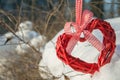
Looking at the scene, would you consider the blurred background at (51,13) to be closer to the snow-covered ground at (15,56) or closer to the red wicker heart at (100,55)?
the snow-covered ground at (15,56)

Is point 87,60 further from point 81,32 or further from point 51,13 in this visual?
point 51,13

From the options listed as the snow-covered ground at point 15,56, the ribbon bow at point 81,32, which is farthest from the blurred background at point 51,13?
the ribbon bow at point 81,32

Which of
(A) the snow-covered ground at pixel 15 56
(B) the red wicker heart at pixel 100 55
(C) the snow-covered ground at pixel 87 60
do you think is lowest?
(A) the snow-covered ground at pixel 15 56

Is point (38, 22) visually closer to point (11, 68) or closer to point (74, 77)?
point (11, 68)

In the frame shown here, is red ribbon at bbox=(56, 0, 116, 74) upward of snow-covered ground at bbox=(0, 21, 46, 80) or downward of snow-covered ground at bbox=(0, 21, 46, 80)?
upward

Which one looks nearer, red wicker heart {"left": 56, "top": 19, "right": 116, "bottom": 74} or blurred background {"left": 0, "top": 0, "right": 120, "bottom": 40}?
red wicker heart {"left": 56, "top": 19, "right": 116, "bottom": 74}

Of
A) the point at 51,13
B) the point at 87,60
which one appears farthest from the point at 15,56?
the point at 87,60

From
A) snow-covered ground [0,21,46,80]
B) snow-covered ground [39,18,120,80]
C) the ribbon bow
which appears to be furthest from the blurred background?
the ribbon bow

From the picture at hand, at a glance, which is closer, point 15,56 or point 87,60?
point 87,60

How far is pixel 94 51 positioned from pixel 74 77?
0.22ft

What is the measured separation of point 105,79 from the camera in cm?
75

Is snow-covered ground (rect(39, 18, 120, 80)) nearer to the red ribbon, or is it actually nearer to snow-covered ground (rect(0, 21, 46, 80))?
the red ribbon

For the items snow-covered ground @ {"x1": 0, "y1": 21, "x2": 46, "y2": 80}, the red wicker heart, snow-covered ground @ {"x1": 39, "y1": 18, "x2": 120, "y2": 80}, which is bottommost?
snow-covered ground @ {"x1": 0, "y1": 21, "x2": 46, "y2": 80}

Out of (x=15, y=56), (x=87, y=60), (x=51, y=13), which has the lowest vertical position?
(x=15, y=56)
